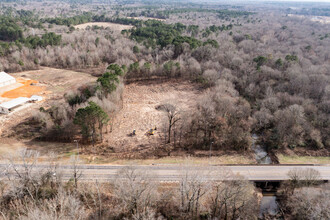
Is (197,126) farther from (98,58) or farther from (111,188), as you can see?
(98,58)

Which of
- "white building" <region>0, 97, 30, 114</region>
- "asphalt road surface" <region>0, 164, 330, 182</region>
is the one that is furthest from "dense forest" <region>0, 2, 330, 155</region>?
"white building" <region>0, 97, 30, 114</region>

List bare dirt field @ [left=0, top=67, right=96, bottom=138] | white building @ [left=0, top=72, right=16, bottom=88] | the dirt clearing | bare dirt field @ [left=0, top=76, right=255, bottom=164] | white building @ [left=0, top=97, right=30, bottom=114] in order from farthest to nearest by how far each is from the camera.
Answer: white building @ [left=0, top=72, right=16, bottom=88] < white building @ [left=0, top=97, right=30, bottom=114] < bare dirt field @ [left=0, top=67, right=96, bottom=138] < the dirt clearing < bare dirt field @ [left=0, top=76, right=255, bottom=164]

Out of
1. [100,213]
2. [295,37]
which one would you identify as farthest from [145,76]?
[295,37]


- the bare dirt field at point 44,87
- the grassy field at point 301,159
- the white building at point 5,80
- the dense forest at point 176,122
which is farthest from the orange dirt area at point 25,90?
the grassy field at point 301,159

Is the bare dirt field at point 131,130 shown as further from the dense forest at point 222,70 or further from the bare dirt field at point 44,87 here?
the dense forest at point 222,70

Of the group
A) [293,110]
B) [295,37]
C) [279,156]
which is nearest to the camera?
[279,156]

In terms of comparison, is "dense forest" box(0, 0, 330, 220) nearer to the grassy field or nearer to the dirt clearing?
the dirt clearing
